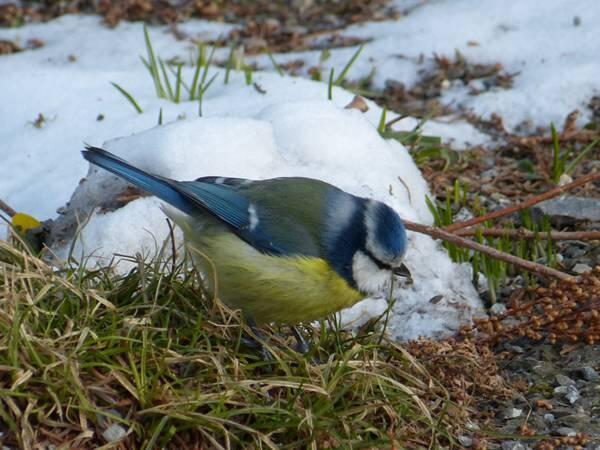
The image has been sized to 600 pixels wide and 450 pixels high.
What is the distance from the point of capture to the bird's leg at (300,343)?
3.42 metres

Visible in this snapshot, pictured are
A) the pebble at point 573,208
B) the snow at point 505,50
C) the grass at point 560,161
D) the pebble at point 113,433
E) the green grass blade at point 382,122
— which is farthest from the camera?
the snow at point 505,50

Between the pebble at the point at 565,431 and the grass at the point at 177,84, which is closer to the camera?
the pebble at the point at 565,431

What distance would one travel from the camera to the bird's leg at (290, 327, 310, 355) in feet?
11.2

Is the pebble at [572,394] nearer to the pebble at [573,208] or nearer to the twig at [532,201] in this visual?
the twig at [532,201]

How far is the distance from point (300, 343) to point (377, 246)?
49 centimetres

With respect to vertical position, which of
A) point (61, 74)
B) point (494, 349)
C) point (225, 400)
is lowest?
point (494, 349)

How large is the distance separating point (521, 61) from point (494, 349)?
2786 mm

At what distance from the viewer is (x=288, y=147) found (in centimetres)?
445

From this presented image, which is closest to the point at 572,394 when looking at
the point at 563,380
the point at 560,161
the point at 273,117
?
the point at 563,380

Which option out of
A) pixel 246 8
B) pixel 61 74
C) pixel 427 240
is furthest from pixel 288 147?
pixel 246 8

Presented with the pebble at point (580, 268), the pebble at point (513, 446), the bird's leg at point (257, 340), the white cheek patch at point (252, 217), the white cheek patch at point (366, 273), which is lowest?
the pebble at point (513, 446)

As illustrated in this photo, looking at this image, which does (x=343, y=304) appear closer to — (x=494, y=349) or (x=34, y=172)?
(x=494, y=349)

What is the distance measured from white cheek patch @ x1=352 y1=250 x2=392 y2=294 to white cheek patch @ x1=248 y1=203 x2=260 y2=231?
0.37m

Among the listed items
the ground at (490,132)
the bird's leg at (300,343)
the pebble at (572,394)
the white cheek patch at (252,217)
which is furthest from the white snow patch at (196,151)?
the pebble at (572,394)
